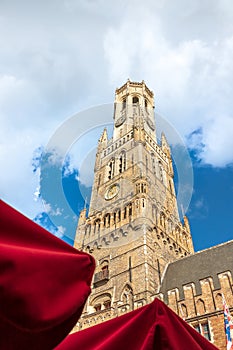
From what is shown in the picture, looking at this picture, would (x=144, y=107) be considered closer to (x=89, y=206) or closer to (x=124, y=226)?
(x=89, y=206)

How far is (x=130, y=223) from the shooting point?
2266 centimetres

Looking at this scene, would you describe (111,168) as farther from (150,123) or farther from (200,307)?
(200,307)

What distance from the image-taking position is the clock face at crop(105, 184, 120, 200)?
2740cm

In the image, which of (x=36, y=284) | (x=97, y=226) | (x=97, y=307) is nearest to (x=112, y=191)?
(x=97, y=226)

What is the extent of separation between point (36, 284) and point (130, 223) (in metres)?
21.4

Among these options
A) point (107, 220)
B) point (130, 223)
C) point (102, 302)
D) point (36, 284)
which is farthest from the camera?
point (107, 220)

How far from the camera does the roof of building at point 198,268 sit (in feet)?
57.4

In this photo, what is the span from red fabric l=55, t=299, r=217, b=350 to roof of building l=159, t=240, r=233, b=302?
15008 mm

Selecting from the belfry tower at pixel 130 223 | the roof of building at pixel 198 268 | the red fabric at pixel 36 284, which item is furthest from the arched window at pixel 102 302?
the red fabric at pixel 36 284

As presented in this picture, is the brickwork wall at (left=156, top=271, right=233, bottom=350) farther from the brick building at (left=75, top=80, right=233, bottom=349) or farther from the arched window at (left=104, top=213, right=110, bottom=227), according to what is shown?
the arched window at (left=104, top=213, right=110, bottom=227)

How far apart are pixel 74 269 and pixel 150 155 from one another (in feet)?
98.7

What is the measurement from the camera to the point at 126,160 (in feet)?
99.7

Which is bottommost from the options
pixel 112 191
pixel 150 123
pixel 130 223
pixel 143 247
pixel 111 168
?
pixel 143 247

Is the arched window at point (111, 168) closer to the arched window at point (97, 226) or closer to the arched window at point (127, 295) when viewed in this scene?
the arched window at point (97, 226)
